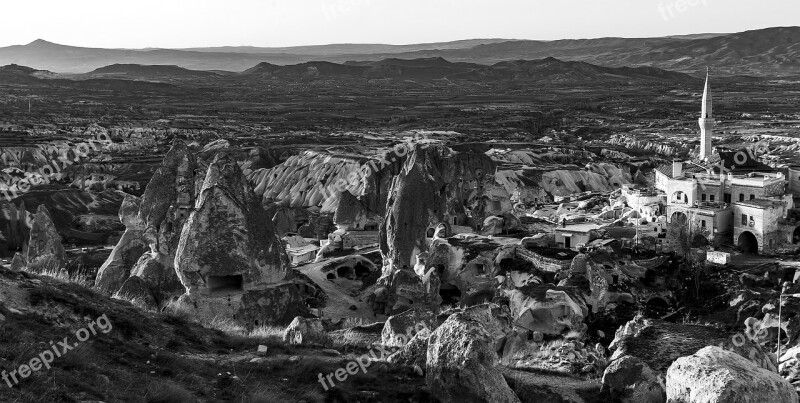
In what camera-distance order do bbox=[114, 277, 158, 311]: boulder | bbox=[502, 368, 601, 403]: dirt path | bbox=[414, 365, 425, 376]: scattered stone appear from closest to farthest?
bbox=[502, 368, 601, 403]: dirt path
bbox=[414, 365, 425, 376]: scattered stone
bbox=[114, 277, 158, 311]: boulder

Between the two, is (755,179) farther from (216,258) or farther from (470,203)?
(216,258)

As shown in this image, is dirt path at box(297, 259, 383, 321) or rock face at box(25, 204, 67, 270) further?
rock face at box(25, 204, 67, 270)

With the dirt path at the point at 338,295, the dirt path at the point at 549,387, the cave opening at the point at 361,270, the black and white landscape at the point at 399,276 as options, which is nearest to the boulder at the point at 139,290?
the black and white landscape at the point at 399,276

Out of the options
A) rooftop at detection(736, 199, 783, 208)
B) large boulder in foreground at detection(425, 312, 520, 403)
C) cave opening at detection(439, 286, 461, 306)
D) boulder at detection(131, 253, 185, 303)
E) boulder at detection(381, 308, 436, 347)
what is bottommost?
cave opening at detection(439, 286, 461, 306)

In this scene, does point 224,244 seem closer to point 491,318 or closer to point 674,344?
point 491,318

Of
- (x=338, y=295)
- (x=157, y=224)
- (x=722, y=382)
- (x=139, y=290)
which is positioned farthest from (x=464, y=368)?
(x=338, y=295)

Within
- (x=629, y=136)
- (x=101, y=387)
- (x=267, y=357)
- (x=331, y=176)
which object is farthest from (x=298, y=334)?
(x=629, y=136)

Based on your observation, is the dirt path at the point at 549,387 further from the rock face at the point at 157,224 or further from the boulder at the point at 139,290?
the rock face at the point at 157,224

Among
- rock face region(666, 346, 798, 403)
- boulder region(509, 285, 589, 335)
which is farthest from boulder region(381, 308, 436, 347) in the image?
boulder region(509, 285, 589, 335)

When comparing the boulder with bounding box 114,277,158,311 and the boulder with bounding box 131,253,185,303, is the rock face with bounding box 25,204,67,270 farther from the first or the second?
the boulder with bounding box 114,277,158,311
